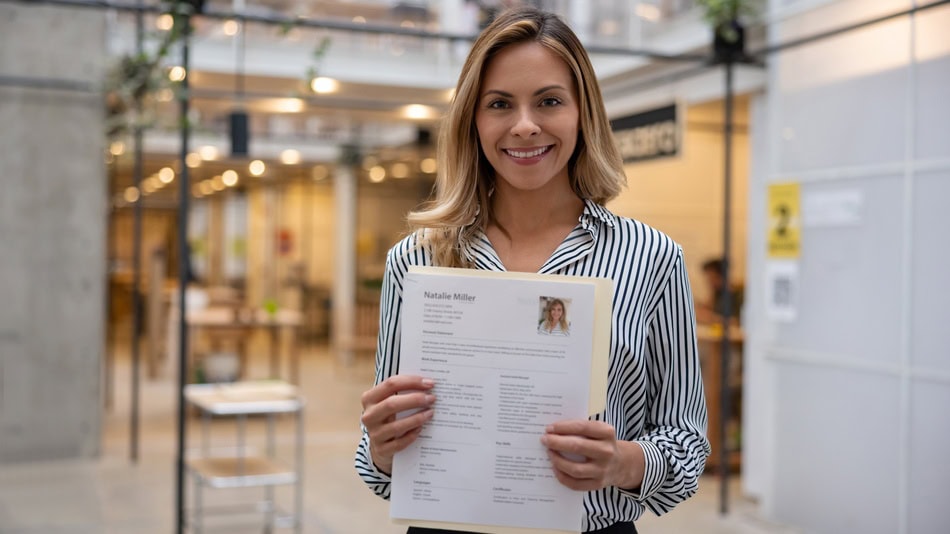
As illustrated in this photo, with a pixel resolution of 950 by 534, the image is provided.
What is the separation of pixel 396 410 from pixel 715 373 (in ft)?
21.3

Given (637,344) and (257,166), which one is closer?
(637,344)

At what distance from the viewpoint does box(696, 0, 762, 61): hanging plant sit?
5.80 m

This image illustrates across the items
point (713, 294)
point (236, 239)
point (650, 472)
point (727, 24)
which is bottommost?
point (650, 472)

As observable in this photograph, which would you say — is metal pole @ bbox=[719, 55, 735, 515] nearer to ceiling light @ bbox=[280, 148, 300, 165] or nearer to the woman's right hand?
the woman's right hand

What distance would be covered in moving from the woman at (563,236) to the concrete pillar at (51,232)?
6.55 meters

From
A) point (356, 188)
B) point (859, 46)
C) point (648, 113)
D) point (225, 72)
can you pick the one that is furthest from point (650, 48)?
point (356, 188)

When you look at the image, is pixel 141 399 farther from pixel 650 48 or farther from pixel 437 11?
pixel 650 48

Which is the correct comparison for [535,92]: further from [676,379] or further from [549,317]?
[676,379]

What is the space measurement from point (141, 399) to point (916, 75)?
28.7 ft

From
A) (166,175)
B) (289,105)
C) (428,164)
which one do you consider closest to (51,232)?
(289,105)

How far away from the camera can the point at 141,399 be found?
35.9 feet

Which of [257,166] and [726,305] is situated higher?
[257,166]

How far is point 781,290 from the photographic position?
19.7ft

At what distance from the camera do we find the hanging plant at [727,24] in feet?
19.0
